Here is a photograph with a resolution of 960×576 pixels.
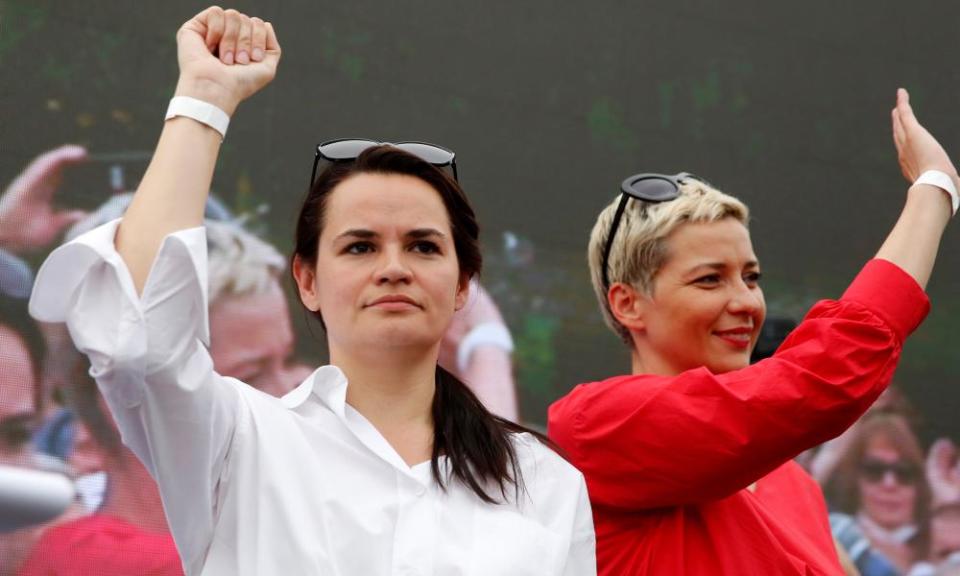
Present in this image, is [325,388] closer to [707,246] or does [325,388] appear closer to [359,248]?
[359,248]

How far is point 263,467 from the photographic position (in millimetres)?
1279

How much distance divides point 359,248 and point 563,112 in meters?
1.28

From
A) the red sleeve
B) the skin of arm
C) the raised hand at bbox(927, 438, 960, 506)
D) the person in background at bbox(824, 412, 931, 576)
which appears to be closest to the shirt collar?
the skin of arm

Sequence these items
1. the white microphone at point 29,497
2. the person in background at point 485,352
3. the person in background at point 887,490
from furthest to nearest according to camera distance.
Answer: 1. the person in background at point 887,490
2. the person in background at point 485,352
3. the white microphone at point 29,497

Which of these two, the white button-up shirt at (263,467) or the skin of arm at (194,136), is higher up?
the skin of arm at (194,136)

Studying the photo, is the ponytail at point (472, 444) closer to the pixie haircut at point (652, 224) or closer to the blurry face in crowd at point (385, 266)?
the blurry face in crowd at point (385, 266)

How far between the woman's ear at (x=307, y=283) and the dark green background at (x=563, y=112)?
0.73 metres

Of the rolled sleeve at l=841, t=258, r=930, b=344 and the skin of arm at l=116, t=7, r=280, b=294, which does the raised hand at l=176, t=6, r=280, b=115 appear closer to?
the skin of arm at l=116, t=7, r=280, b=294

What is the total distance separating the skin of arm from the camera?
1159mm

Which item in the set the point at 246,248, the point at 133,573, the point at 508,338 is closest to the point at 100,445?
the point at 133,573

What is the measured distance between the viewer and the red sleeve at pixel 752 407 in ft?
5.02

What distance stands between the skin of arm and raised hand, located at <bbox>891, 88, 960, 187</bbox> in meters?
0.82

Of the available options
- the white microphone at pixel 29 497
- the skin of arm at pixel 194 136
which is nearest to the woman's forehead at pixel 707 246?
the skin of arm at pixel 194 136

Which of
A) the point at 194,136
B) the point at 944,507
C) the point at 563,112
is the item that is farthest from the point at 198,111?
the point at 944,507
